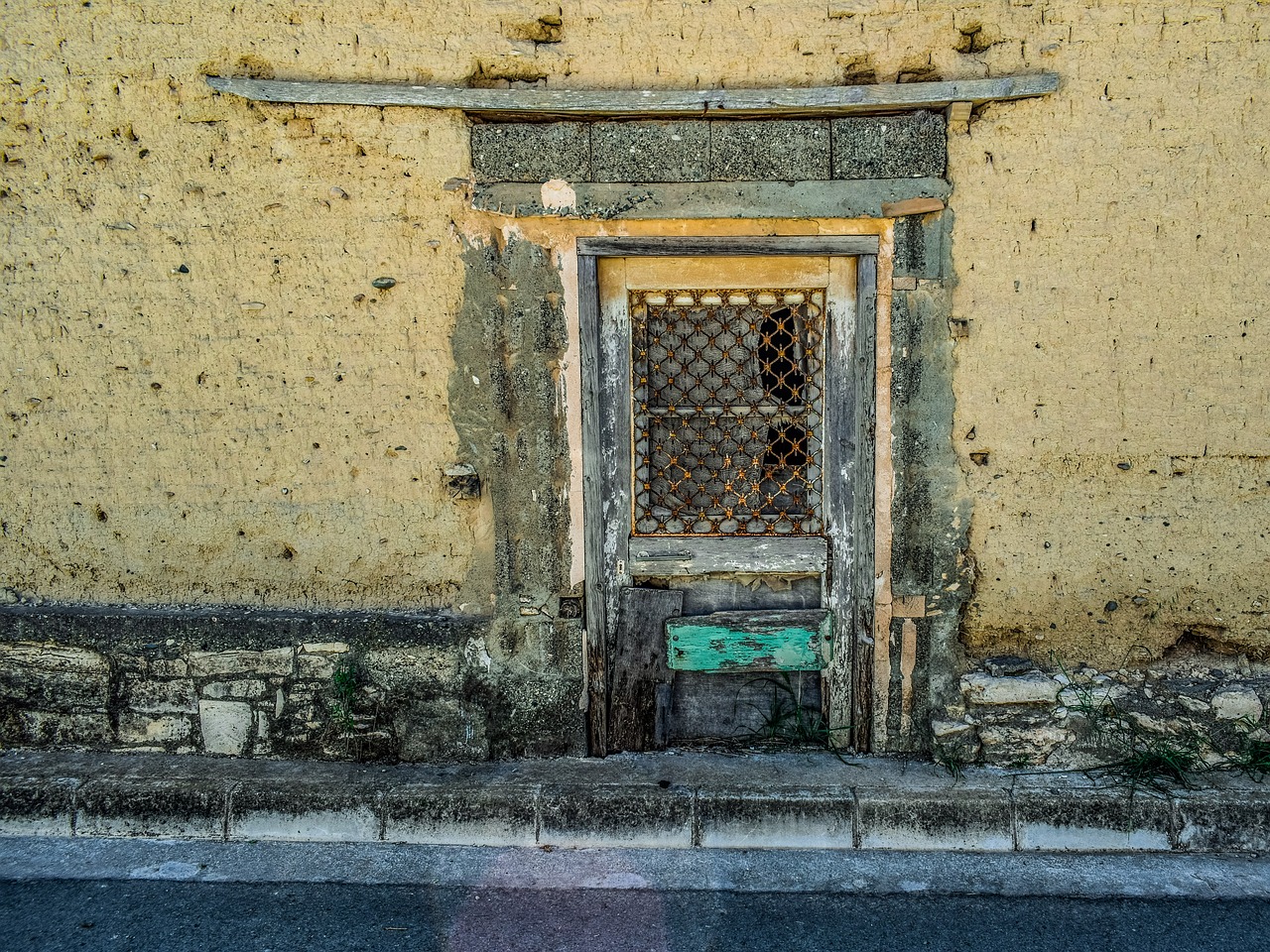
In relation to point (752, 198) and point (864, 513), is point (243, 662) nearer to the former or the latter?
point (864, 513)

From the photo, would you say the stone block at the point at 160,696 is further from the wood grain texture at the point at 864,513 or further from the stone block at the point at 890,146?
the stone block at the point at 890,146

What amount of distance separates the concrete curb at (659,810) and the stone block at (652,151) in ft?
7.85

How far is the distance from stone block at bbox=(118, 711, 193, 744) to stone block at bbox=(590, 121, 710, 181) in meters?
2.83

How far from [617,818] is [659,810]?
16cm

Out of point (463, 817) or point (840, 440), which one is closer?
point (463, 817)

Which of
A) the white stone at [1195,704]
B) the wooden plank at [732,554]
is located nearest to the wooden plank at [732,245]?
the wooden plank at [732,554]

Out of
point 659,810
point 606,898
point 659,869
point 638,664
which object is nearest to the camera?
point 606,898

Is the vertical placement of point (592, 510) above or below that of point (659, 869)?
above

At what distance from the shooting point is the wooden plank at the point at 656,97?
3.34 m

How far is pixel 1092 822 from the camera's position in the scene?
3342mm

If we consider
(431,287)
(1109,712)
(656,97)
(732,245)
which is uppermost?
(656,97)

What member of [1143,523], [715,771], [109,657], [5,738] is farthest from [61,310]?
[1143,523]

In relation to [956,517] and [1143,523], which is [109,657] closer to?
[956,517]

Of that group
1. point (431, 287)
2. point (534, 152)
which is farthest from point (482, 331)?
point (534, 152)
